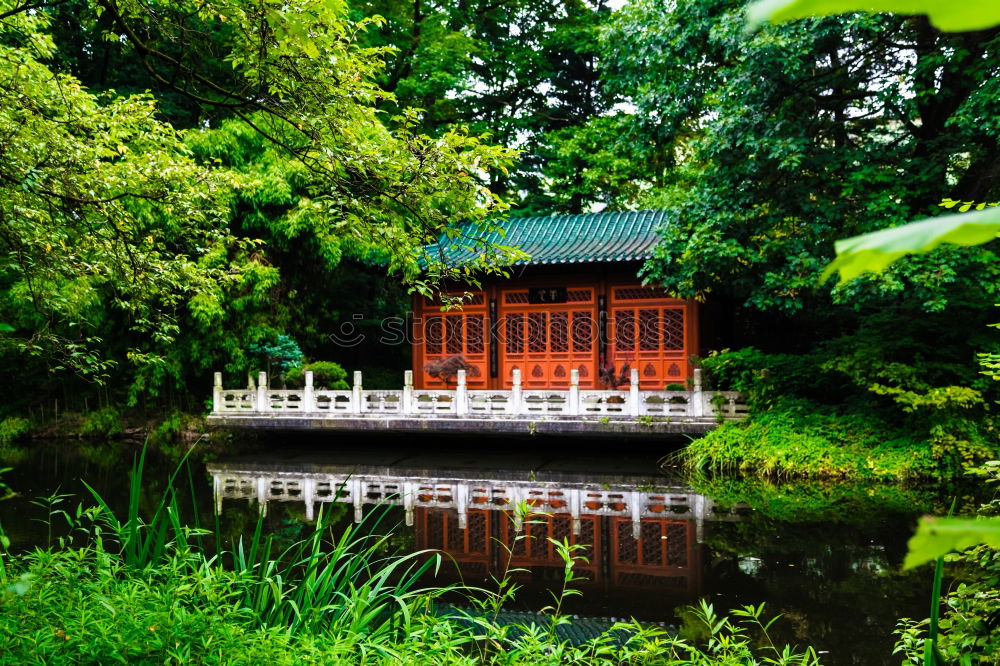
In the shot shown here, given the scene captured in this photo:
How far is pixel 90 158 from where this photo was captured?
4.57 meters

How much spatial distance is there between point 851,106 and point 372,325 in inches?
473

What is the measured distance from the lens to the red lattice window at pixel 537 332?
13781 millimetres

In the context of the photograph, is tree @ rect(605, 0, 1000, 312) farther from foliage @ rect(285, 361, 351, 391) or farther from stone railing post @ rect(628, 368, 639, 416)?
foliage @ rect(285, 361, 351, 391)

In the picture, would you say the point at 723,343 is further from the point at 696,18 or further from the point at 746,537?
the point at 746,537

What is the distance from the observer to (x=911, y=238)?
1.12 ft

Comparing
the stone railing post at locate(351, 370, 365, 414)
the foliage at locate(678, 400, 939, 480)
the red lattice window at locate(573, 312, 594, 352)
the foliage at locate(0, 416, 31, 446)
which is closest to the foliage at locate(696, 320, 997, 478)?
the foliage at locate(678, 400, 939, 480)

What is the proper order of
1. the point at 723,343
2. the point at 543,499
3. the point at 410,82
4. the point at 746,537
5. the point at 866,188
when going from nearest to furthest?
the point at 746,537 < the point at 543,499 < the point at 866,188 < the point at 723,343 < the point at 410,82

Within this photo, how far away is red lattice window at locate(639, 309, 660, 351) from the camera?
13.0 meters

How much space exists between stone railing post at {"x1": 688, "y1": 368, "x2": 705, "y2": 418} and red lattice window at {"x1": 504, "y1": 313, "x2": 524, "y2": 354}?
14.2ft

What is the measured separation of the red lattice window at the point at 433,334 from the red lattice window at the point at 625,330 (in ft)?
11.1

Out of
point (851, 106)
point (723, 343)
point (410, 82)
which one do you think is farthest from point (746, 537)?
Result: point (410, 82)

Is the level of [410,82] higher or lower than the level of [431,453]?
higher

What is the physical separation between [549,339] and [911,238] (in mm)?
13420

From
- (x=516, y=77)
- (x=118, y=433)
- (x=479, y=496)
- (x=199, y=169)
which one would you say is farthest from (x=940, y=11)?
(x=516, y=77)
